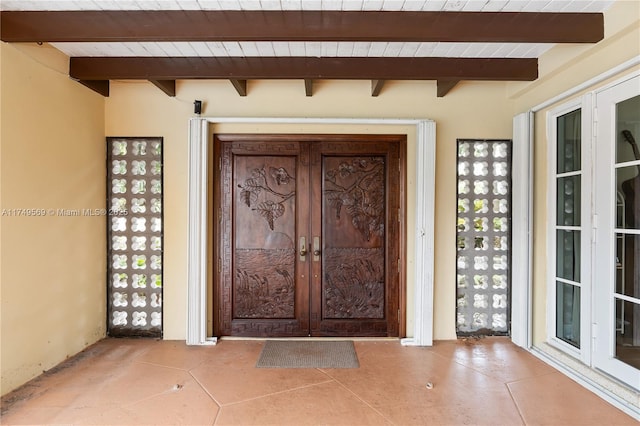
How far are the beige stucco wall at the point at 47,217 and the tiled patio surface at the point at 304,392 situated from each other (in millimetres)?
311

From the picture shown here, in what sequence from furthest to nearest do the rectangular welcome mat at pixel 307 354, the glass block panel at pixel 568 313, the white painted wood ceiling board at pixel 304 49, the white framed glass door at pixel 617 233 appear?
the rectangular welcome mat at pixel 307 354
the glass block panel at pixel 568 313
the white painted wood ceiling board at pixel 304 49
the white framed glass door at pixel 617 233

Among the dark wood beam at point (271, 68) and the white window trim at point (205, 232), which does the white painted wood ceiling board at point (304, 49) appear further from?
the white window trim at point (205, 232)

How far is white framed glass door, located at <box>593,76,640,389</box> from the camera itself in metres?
2.24

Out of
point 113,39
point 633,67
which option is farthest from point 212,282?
point 633,67

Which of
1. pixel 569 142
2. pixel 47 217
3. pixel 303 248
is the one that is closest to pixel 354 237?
pixel 303 248

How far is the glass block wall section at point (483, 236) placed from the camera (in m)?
3.40

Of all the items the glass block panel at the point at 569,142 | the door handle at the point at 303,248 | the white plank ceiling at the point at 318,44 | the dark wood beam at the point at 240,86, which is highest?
the white plank ceiling at the point at 318,44

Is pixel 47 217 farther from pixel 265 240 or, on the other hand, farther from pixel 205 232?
pixel 265 240

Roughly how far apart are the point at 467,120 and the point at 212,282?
10.8 ft

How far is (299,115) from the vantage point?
132 inches

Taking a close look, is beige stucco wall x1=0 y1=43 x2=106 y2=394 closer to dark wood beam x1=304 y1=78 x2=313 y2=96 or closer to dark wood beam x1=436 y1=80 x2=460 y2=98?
dark wood beam x1=304 y1=78 x2=313 y2=96

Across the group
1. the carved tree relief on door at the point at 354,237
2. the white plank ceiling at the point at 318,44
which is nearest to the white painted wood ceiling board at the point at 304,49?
the white plank ceiling at the point at 318,44

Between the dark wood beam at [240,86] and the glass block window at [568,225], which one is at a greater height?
the dark wood beam at [240,86]

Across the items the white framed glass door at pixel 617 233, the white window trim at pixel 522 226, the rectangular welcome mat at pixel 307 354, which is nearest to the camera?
the white framed glass door at pixel 617 233
